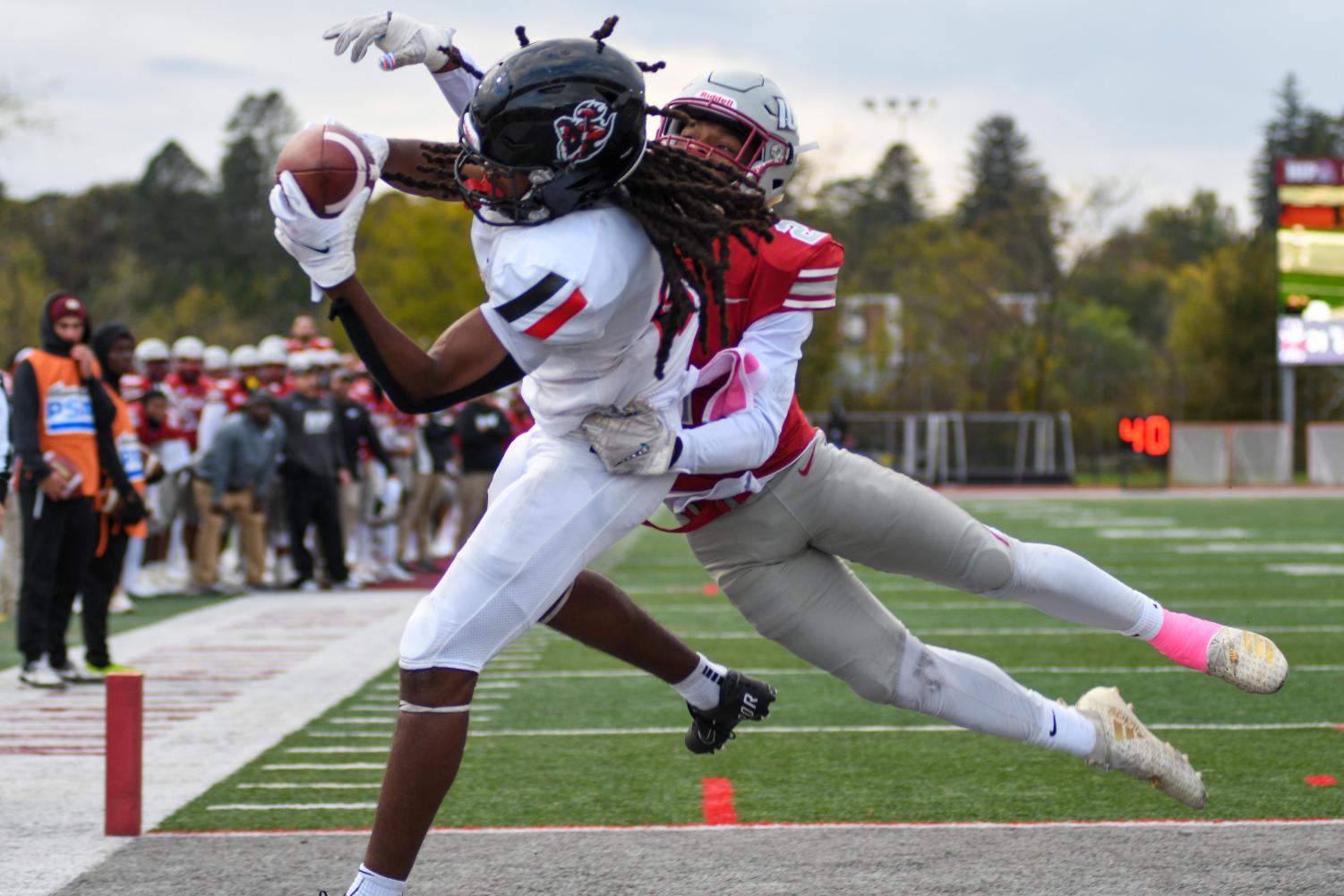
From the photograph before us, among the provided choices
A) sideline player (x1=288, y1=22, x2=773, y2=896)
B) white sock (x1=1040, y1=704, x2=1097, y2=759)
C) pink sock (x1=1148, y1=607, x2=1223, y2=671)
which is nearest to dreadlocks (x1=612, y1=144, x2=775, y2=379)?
sideline player (x1=288, y1=22, x2=773, y2=896)

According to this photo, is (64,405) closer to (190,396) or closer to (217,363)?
(190,396)

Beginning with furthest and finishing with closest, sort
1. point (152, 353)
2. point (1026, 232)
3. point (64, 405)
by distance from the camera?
point (1026, 232), point (152, 353), point (64, 405)

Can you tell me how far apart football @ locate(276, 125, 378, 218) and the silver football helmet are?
Answer: 2.81 ft

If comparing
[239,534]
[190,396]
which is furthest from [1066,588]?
[190,396]

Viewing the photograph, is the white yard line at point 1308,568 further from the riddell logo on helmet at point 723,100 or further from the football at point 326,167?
the football at point 326,167

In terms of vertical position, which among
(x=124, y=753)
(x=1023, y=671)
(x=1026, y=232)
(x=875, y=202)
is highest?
(x=875, y=202)

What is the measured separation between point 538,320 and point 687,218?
412 mm

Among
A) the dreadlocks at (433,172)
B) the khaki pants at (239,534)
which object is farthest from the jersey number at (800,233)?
the khaki pants at (239,534)

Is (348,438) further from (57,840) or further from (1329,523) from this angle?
(1329,523)

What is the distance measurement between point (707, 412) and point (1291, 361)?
939 inches

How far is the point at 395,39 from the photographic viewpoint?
329 centimetres

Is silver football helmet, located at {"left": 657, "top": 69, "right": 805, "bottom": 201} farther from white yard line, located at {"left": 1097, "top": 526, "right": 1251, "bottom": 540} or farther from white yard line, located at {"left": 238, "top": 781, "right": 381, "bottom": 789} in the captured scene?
white yard line, located at {"left": 1097, "top": 526, "right": 1251, "bottom": 540}

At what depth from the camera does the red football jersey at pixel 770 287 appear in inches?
140

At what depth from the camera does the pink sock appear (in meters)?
3.95
